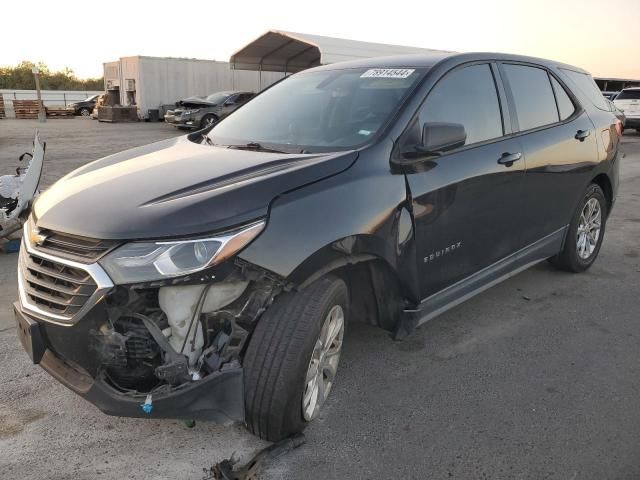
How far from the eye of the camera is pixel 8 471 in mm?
2396

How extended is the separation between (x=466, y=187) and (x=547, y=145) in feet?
3.92

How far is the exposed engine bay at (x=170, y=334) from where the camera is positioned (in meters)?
2.19

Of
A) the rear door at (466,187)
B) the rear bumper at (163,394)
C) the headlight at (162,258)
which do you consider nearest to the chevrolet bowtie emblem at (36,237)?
the rear bumper at (163,394)

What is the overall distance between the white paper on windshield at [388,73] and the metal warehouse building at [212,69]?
22.9 metres

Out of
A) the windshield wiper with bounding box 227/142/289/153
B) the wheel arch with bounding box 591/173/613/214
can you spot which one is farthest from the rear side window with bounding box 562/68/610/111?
the windshield wiper with bounding box 227/142/289/153

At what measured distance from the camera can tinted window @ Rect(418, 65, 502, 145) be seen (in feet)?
10.6

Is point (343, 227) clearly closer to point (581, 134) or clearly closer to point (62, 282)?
point (62, 282)

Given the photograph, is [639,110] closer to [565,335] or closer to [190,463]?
[565,335]

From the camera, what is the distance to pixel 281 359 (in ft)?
7.61

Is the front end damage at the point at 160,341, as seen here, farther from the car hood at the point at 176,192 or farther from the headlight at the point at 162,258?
the car hood at the point at 176,192

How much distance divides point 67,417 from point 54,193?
3.66 ft

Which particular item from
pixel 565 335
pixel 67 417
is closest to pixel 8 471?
pixel 67 417

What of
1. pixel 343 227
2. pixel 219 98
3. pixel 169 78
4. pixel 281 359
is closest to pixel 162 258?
pixel 281 359

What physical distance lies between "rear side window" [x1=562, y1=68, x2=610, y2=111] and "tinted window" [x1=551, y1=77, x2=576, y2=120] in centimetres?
28
